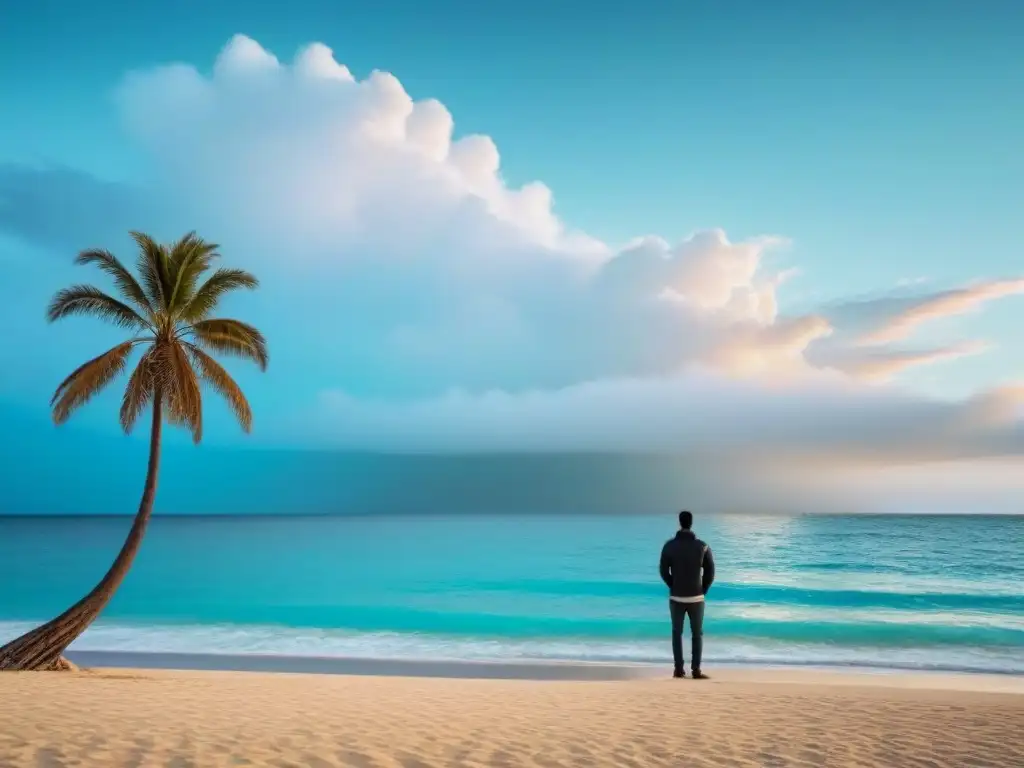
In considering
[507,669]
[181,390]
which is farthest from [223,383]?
[507,669]

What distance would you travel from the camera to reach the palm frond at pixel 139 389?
13375 mm

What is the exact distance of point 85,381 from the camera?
520 inches

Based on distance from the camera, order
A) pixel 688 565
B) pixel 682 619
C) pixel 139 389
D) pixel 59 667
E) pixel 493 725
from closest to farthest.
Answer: pixel 493 725
pixel 688 565
pixel 682 619
pixel 59 667
pixel 139 389

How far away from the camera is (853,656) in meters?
15.4

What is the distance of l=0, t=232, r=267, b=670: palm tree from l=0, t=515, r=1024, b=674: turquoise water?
6.67 m

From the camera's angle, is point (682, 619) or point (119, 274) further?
point (119, 274)

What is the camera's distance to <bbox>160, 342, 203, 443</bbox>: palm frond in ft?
44.3

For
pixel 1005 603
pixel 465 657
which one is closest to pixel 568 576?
pixel 1005 603

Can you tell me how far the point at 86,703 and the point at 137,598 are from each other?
26748 mm

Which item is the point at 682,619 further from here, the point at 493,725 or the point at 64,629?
the point at 64,629

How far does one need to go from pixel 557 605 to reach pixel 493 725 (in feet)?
70.6

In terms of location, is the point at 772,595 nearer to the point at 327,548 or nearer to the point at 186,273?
the point at 186,273

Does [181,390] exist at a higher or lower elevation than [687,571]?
higher

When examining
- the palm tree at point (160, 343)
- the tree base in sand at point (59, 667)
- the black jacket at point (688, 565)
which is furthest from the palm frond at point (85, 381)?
the black jacket at point (688, 565)
